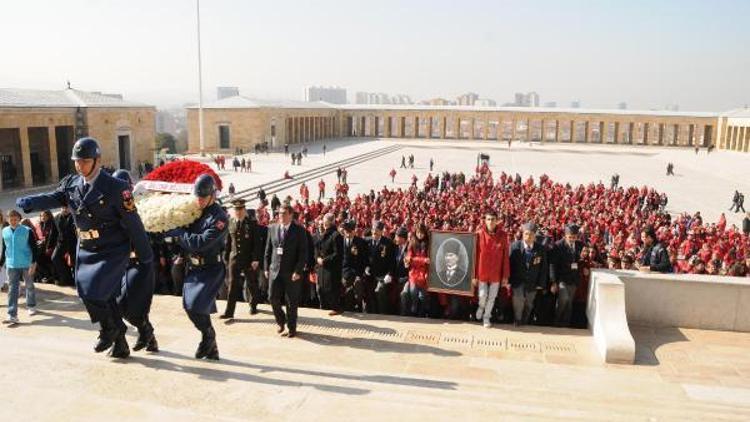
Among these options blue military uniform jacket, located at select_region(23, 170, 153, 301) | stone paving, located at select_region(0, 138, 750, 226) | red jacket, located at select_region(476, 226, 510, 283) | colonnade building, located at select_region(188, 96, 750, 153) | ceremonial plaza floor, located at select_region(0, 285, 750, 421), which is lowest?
stone paving, located at select_region(0, 138, 750, 226)

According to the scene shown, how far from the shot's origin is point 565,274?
6.85 metres

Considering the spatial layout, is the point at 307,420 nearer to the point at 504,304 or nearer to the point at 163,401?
the point at 163,401

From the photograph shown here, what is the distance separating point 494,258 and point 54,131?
3066 cm

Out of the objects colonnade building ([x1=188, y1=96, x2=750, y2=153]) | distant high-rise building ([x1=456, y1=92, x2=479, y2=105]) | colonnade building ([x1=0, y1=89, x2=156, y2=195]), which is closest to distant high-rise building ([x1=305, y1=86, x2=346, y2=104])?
distant high-rise building ([x1=456, y1=92, x2=479, y2=105])

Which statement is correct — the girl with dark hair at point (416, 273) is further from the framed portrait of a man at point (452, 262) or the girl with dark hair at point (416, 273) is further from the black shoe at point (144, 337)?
the black shoe at point (144, 337)

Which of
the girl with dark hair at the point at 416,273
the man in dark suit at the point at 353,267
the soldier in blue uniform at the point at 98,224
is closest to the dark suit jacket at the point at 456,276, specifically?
the girl with dark hair at the point at 416,273

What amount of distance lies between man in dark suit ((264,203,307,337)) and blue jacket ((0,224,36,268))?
3.03m

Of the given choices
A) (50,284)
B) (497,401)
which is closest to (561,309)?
(497,401)

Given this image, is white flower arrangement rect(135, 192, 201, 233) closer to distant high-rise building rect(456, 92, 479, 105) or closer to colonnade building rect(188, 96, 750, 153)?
colonnade building rect(188, 96, 750, 153)

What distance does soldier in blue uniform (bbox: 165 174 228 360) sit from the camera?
4.80m

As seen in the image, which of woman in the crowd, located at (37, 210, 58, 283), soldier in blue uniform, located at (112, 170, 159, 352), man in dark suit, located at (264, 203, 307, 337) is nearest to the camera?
soldier in blue uniform, located at (112, 170, 159, 352)

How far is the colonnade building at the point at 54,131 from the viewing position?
28.1 m

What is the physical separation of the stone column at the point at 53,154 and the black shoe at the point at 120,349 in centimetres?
2949

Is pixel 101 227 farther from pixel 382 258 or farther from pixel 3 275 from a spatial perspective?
pixel 3 275
